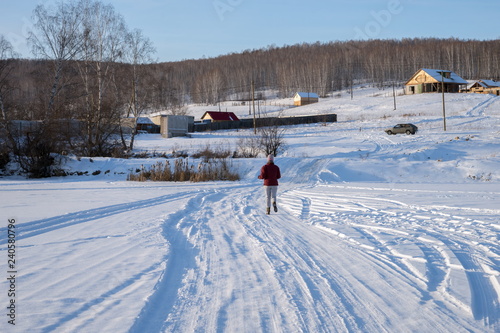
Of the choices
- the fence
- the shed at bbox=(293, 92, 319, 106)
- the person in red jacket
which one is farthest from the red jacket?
the shed at bbox=(293, 92, 319, 106)

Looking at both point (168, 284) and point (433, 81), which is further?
point (433, 81)

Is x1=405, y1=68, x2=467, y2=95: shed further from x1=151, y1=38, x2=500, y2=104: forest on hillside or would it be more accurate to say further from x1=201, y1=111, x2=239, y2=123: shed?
x1=201, y1=111, x2=239, y2=123: shed

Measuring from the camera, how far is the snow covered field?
4422 millimetres

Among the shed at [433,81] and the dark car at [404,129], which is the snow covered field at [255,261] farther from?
the shed at [433,81]

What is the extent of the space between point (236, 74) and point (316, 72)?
35624 mm

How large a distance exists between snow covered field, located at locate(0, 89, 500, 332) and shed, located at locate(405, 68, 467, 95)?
7834 cm

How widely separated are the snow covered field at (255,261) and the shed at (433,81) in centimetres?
7834

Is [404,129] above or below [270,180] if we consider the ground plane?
above

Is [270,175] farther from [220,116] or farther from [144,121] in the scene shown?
[220,116]

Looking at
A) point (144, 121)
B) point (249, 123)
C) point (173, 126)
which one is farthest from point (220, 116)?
point (173, 126)

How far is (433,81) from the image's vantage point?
281 ft

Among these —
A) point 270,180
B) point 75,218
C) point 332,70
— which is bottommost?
point 75,218

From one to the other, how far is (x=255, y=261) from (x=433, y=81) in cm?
8927

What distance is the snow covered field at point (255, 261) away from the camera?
4.42 metres
